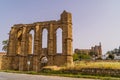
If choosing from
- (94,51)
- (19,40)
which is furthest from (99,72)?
(94,51)

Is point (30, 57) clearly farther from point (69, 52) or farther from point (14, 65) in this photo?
point (69, 52)

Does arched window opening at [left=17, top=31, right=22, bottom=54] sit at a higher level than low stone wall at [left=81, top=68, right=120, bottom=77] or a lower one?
higher

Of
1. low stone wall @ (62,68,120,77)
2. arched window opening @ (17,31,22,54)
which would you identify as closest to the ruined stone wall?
arched window opening @ (17,31,22,54)

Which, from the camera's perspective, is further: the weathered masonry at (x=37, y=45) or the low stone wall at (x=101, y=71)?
the weathered masonry at (x=37, y=45)

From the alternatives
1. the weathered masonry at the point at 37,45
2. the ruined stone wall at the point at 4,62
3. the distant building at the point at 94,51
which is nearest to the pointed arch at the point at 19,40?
the weathered masonry at the point at 37,45

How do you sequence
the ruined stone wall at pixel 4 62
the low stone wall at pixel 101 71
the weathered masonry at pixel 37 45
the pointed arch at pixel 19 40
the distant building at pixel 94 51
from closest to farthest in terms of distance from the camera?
the low stone wall at pixel 101 71, the weathered masonry at pixel 37 45, the ruined stone wall at pixel 4 62, the pointed arch at pixel 19 40, the distant building at pixel 94 51

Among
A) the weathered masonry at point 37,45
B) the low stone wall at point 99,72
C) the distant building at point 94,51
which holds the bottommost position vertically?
the low stone wall at point 99,72

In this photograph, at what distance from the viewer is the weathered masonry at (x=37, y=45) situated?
44281 mm

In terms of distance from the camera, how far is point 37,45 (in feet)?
154

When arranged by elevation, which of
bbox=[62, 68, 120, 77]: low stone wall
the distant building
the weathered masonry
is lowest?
bbox=[62, 68, 120, 77]: low stone wall

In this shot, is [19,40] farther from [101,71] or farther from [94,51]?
[94,51]

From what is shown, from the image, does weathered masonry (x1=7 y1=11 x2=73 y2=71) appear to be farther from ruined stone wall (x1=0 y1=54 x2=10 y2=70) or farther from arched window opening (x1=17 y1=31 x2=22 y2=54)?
ruined stone wall (x1=0 y1=54 x2=10 y2=70)

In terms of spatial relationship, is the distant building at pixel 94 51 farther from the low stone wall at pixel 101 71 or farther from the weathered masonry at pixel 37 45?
the low stone wall at pixel 101 71

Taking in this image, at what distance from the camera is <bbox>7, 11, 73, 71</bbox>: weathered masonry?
44281mm
